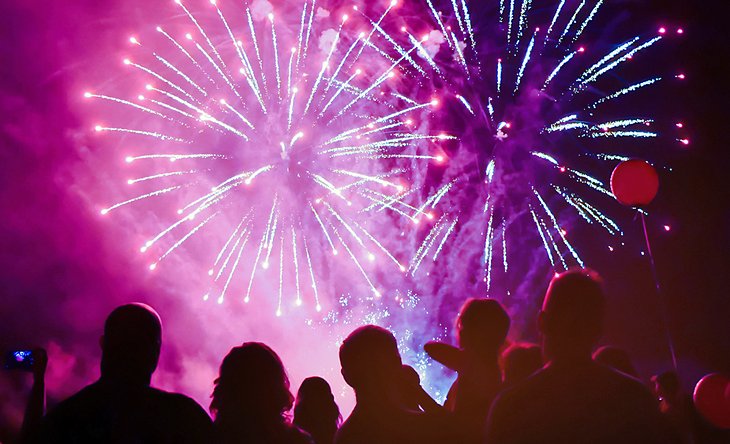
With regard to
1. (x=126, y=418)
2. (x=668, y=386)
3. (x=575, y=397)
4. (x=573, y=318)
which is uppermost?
(x=126, y=418)

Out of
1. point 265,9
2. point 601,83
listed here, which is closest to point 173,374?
point 265,9

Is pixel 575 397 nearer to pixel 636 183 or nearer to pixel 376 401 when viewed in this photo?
pixel 376 401

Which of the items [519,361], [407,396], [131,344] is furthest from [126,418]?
[519,361]

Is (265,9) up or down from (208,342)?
up

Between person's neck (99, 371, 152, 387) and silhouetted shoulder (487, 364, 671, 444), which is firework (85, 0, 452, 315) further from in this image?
silhouetted shoulder (487, 364, 671, 444)

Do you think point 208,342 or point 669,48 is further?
point 208,342

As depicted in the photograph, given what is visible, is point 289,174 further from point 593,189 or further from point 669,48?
point 669,48

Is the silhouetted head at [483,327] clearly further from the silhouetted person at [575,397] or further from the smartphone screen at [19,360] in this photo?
the smartphone screen at [19,360]
